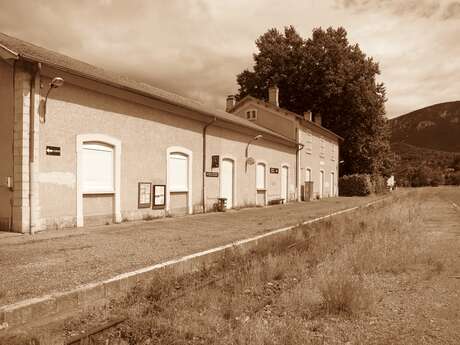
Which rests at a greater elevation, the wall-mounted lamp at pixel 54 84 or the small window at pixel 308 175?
the wall-mounted lamp at pixel 54 84

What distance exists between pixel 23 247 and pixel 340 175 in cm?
3504

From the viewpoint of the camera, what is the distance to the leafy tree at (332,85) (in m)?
34.3

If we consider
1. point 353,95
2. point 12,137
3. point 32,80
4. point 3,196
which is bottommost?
point 3,196

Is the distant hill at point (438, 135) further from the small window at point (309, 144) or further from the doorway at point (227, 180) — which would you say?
the doorway at point (227, 180)

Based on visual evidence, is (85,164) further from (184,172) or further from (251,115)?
(251,115)

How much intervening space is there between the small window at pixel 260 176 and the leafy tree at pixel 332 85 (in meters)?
15.9

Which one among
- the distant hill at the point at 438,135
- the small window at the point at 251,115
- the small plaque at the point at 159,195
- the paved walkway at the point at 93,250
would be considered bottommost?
the paved walkway at the point at 93,250

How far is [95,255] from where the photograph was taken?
6996 mm

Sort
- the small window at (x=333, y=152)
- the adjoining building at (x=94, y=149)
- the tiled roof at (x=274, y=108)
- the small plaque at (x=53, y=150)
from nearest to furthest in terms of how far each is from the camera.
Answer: the adjoining building at (x=94, y=149)
the small plaque at (x=53, y=150)
the tiled roof at (x=274, y=108)
the small window at (x=333, y=152)

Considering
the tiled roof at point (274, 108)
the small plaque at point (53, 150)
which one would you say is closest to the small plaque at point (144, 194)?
the small plaque at point (53, 150)

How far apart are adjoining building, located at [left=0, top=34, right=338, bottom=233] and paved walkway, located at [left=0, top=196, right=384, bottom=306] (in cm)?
84

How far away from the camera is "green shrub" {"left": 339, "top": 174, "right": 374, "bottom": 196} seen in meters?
34.1


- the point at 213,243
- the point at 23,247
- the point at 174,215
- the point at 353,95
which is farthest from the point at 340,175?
the point at 23,247

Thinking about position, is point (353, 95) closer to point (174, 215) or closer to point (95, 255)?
point (174, 215)
